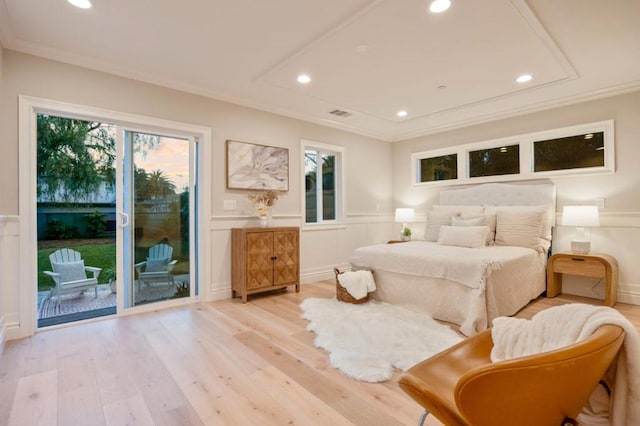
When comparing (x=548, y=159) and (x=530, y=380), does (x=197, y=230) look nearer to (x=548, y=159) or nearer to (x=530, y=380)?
(x=530, y=380)

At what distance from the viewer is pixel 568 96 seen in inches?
156

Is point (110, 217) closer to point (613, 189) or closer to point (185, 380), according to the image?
point (185, 380)

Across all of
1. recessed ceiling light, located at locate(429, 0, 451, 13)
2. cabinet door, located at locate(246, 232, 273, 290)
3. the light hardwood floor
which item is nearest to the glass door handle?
the light hardwood floor

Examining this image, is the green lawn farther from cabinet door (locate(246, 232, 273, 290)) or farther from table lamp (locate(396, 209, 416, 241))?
table lamp (locate(396, 209, 416, 241))

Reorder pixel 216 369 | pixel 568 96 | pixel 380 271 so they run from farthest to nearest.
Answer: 1. pixel 568 96
2. pixel 380 271
3. pixel 216 369

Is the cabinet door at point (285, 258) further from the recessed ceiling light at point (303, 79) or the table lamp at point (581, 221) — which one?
the table lamp at point (581, 221)

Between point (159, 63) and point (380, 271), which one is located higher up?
point (159, 63)

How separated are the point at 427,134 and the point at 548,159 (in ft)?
6.07

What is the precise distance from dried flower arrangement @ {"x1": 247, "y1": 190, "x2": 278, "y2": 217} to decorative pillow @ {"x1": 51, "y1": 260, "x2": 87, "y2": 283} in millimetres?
2229

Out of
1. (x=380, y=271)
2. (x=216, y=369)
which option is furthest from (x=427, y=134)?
(x=216, y=369)

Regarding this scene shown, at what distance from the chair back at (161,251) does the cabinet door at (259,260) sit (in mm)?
906

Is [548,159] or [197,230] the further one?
[548,159]

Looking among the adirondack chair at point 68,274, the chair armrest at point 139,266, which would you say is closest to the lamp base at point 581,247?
the chair armrest at point 139,266

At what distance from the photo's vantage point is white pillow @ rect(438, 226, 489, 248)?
12.5ft
